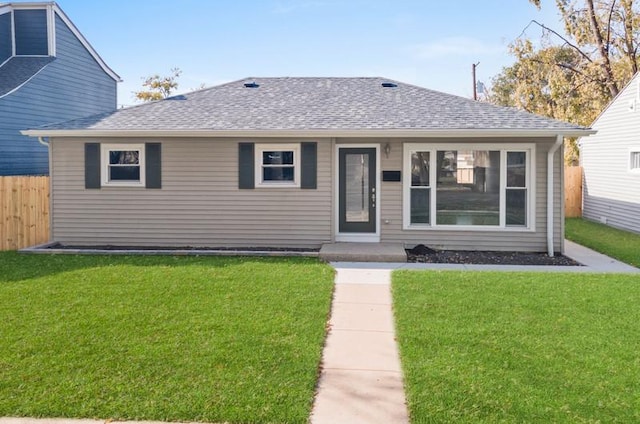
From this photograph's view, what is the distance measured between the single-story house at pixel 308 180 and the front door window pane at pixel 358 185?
2 centimetres

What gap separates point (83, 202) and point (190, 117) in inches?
114

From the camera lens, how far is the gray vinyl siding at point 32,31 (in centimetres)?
1645

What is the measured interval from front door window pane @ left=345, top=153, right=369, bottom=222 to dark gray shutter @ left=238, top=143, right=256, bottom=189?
6.41ft

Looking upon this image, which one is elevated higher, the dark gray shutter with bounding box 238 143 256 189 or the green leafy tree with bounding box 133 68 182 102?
the green leafy tree with bounding box 133 68 182 102

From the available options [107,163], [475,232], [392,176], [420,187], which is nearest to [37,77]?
[107,163]

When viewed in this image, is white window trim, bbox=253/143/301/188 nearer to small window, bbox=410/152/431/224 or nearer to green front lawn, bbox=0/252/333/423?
small window, bbox=410/152/431/224

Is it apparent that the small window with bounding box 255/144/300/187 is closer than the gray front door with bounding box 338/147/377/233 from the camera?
Yes

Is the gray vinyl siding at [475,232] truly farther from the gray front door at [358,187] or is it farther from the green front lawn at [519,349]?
the green front lawn at [519,349]

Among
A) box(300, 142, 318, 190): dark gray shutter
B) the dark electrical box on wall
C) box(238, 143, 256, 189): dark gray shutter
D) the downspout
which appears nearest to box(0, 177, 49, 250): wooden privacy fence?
box(238, 143, 256, 189): dark gray shutter

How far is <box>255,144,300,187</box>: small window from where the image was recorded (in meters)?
11.3

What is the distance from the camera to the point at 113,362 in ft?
15.8

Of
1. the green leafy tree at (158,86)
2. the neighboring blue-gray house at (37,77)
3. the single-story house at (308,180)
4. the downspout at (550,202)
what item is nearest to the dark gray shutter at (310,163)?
the single-story house at (308,180)

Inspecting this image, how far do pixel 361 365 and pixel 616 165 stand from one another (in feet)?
46.5

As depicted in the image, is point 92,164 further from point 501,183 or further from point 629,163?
point 629,163
